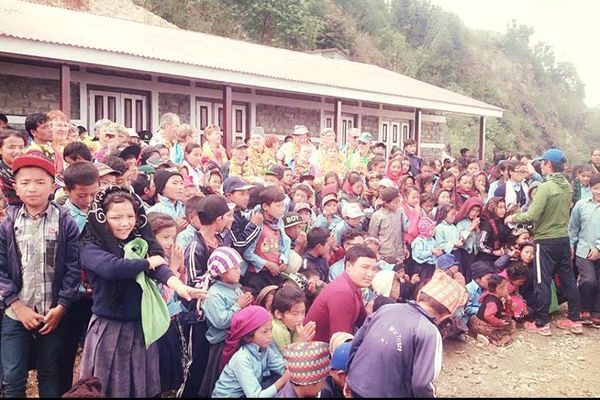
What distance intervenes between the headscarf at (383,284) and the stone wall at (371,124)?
12.7 metres

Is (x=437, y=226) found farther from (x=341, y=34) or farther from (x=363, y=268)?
(x=341, y=34)

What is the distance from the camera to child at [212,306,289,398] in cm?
344

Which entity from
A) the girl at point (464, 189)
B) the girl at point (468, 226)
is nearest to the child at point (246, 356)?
the girl at point (468, 226)

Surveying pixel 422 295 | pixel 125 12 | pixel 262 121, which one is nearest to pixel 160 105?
pixel 262 121

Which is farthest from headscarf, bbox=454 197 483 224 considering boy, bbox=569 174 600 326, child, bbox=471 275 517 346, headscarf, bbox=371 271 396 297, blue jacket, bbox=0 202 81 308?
blue jacket, bbox=0 202 81 308

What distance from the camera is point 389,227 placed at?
6.29 m

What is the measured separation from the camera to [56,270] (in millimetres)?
3289

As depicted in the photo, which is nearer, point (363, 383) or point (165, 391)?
point (363, 383)

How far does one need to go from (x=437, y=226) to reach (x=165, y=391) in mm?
3879

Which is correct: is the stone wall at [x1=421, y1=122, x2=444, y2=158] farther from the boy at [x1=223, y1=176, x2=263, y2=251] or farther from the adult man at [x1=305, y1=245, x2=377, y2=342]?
the adult man at [x1=305, y1=245, x2=377, y2=342]

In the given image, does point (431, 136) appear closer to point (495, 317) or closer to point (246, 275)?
point (495, 317)

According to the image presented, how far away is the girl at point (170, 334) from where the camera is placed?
3.81 m

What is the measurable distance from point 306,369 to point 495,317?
12.1 feet

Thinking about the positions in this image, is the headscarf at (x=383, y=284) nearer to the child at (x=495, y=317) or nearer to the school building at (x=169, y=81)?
the child at (x=495, y=317)
